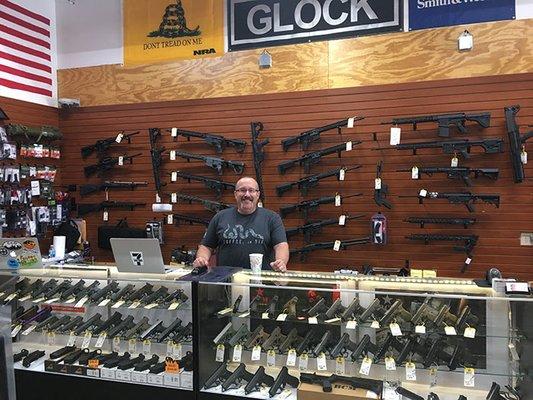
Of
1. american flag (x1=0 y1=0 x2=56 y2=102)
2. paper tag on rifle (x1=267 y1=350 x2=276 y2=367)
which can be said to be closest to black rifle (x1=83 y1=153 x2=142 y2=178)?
american flag (x1=0 y1=0 x2=56 y2=102)

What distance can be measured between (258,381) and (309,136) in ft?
11.9

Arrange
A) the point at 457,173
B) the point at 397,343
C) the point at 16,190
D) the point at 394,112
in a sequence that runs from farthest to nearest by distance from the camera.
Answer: the point at 16,190
the point at 394,112
the point at 457,173
the point at 397,343

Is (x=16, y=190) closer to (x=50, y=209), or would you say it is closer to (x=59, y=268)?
(x=50, y=209)

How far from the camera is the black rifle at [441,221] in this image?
16.9 ft

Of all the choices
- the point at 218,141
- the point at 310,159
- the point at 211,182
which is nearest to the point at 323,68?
the point at 310,159

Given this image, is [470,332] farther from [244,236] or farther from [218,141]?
[218,141]

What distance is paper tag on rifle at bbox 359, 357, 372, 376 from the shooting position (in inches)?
97.8

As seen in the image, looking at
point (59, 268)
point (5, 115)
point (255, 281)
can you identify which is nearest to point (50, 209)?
point (5, 115)

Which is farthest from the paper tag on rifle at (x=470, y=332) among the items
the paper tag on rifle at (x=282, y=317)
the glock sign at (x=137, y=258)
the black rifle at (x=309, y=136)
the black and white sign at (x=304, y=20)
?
the black and white sign at (x=304, y=20)

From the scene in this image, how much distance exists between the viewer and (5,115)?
5.77m

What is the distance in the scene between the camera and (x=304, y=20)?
5895 mm

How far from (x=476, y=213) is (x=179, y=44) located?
4265mm

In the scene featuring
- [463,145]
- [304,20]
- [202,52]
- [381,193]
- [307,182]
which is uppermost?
[304,20]

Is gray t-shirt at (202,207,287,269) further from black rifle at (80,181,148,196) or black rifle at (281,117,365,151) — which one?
black rifle at (80,181,148,196)
